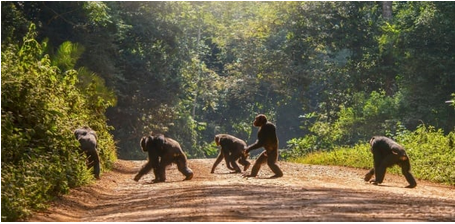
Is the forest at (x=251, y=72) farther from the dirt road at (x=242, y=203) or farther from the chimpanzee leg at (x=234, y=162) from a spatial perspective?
the chimpanzee leg at (x=234, y=162)

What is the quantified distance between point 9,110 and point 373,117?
27851 millimetres

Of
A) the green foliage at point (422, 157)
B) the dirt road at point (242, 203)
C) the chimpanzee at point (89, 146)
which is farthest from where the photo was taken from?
the green foliage at point (422, 157)

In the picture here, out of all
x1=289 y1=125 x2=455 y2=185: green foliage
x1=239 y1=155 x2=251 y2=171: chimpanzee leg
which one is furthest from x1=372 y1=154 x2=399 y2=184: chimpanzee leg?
x1=239 y1=155 x2=251 y2=171: chimpanzee leg

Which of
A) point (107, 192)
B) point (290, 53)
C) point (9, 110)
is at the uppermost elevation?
point (290, 53)

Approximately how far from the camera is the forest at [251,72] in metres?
23.0

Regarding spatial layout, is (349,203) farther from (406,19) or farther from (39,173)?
Answer: (406,19)

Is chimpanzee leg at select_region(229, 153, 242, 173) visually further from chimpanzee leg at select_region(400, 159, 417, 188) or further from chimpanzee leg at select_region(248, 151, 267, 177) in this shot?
chimpanzee leg at select_region(400, 159, 417, 188)

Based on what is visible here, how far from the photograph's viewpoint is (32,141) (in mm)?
15312

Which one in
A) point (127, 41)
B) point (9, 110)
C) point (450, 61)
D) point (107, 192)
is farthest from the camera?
point (127, 41)

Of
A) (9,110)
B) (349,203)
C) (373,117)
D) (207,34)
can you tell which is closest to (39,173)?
(9,110)

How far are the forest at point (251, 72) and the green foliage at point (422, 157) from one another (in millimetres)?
67

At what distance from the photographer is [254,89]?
62.6 metres

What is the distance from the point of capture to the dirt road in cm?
1081

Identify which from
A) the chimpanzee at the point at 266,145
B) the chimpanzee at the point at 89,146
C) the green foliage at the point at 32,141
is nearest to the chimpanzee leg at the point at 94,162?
the chimpanzee at the point at 89,146
